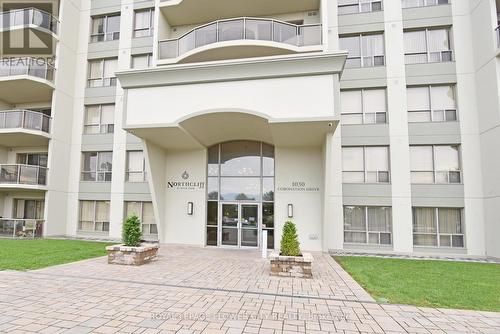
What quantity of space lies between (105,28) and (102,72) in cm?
294

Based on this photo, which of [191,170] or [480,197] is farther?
[191,170]

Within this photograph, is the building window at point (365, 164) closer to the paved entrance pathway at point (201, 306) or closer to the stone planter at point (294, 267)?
the paved entrance pathway at point (201, 306)

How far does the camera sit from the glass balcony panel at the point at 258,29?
13898mm

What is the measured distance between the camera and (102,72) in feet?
64.7

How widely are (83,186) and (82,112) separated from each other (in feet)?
15.2

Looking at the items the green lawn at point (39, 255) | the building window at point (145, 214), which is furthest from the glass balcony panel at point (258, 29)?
the green lawn at point (39, 255)

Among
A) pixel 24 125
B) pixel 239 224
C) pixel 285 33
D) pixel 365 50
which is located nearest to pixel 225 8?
pixel 285 33

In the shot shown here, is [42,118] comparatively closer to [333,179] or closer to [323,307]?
[333,179]

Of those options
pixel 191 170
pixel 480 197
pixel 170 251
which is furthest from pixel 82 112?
pixel 480 197

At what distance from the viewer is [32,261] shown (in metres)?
10.1

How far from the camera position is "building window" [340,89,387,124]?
15.3 metres

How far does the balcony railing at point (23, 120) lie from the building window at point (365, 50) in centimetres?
1721

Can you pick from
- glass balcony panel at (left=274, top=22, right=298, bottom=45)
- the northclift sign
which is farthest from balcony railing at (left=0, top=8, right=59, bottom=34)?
glass balcony panel at (left=274, top=22, right=298, bottom=45)

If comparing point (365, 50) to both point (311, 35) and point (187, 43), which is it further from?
point (187, 43)
